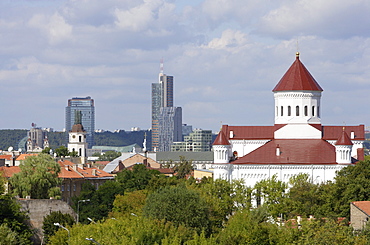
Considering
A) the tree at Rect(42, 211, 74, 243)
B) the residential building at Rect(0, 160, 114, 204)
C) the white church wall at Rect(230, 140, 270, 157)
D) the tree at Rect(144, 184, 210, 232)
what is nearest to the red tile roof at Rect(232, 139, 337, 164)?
the white church wall at Rect(230, 140, 270, 157)

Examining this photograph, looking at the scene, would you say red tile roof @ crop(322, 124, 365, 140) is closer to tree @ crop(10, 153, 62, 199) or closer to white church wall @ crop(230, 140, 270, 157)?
white church wall @ crop(230, 140, 270, 157)

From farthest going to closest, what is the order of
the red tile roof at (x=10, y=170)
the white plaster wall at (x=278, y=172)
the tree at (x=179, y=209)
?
the red tile roof at (x=10, y=170), the white plaster wall at (x=278, y=172), the tree at (x=179, y=209)

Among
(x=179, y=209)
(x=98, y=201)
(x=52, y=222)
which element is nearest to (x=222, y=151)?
(x=98, y=201)

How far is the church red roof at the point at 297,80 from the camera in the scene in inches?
4771

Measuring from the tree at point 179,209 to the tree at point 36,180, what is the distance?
2466 centimetres

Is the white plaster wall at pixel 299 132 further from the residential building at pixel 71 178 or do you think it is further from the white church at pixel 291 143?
the residential building at pixel 71 178

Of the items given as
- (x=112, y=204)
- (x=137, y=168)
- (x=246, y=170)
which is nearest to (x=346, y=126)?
(x=246, y=170)

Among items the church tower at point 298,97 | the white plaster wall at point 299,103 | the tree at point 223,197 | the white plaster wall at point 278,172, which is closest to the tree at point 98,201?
the tree at point 223,197

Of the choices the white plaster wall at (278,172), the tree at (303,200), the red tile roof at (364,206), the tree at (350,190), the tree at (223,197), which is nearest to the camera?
the red tile roof at (364,206)

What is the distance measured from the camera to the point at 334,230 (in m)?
64.1

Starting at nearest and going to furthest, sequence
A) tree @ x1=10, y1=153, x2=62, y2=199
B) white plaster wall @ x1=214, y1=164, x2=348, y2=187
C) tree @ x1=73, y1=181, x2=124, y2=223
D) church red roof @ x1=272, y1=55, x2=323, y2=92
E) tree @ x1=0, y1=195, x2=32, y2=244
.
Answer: tree @ x1=0, y1=195, x2=32, y2=244 → tree @ x1=73, y1=181, x2=124, y2=223 → tree @ x1=10, y1=153, x2=62, y2=199 → white plaster wall @ x1=214, y1=164, x2=348, y2=187 → church red roof @ x1=272, y1=55, x2=323, y2=92

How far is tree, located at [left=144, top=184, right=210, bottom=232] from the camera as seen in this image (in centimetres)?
7812

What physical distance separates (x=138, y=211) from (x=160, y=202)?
774 centimetres

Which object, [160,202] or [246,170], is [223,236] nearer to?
[160,202]
